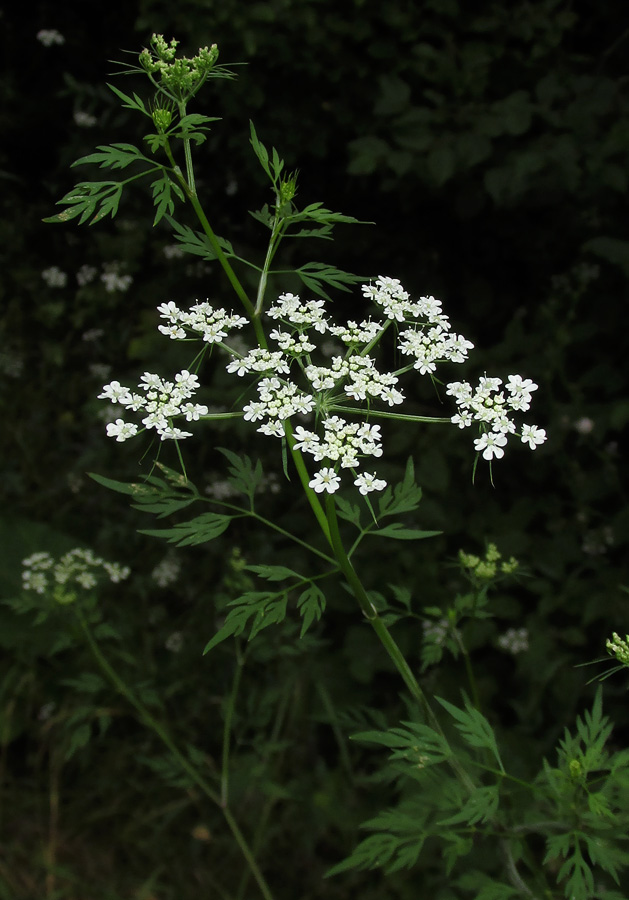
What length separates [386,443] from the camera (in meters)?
3.28

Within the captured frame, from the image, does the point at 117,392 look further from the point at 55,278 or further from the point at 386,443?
the point at 55,278

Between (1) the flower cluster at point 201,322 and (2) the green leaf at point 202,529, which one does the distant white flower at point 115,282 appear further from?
(2) the green leaf at point 202,529

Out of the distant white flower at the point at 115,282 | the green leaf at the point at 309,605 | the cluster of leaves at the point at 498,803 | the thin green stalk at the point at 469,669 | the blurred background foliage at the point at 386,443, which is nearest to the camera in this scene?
the green leaf at the point at 309,605

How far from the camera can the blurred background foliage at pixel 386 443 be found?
313 cm

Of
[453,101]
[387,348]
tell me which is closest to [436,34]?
[453,101]

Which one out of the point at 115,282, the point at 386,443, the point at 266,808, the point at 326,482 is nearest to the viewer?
the point at 326,482

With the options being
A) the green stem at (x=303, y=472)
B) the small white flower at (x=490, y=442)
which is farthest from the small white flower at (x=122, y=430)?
the small white flower at (x=490, y=442)

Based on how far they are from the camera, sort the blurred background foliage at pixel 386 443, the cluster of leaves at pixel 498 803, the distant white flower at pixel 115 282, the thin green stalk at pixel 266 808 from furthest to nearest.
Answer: the distant white flower at pixel 115 282 < the blurred background foliage at pixel 386 443 < the thin green stalk at pixel 266 808 < the cluster of leaves at pixel 498 803

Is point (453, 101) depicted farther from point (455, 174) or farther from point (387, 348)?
point (387, 348)

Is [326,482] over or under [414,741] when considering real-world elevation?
over

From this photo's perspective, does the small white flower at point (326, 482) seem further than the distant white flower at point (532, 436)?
No

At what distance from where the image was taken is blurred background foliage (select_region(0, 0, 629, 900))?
10.3ft

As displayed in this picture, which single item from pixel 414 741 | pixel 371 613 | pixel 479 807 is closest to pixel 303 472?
pixel 371 613

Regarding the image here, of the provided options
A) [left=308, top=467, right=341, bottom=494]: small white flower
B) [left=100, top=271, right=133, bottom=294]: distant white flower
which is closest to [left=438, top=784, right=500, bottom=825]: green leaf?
[left=308, top=467, right=341, bottom=494]: small white flower
